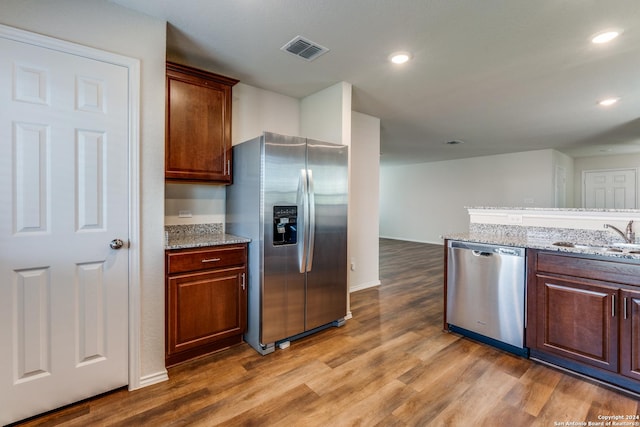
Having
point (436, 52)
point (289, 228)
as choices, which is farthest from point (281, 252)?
point (436, 52)

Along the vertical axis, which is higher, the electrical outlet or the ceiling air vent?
the ceiling air vent

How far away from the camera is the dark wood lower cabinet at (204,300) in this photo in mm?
2246

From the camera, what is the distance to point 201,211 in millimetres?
2947

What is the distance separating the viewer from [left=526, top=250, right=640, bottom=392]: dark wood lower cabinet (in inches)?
77.9

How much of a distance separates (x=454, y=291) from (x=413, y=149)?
454 centimetres

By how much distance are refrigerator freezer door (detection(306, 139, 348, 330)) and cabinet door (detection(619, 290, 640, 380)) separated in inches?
80.6

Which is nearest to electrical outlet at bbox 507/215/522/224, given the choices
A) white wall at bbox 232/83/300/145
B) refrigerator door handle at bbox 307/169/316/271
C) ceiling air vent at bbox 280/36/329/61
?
refrigerator door handle at bbox 307/169/316/271

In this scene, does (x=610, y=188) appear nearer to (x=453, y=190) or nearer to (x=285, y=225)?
(x=453, y=190)

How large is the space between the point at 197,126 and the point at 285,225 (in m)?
1.12

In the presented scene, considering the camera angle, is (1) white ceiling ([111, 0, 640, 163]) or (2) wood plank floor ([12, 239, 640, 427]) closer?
(2) wood plank floor ([12, 239, 640, 427])

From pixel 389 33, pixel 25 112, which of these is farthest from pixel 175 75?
pixel 389 33

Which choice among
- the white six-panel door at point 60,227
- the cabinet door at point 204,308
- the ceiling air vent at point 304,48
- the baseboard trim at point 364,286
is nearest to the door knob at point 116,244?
the white six-panel door at point 60,227

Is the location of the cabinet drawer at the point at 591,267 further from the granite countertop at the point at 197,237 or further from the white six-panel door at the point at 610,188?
the white six-panel door at the point at 610,188

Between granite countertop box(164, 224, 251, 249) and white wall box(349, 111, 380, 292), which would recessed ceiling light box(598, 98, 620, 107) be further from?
granite countertop box(164, 224, 251, 249)
